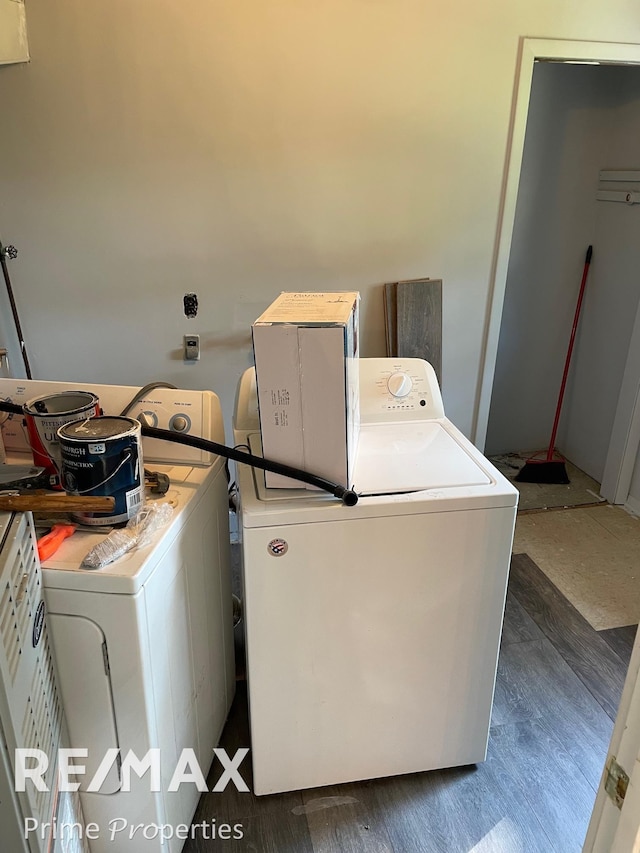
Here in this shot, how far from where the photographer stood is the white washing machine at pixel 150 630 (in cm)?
113

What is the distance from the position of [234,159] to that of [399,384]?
48.1 inches

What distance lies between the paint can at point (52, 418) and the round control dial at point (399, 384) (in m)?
0.81

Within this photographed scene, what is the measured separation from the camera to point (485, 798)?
1.63 metres

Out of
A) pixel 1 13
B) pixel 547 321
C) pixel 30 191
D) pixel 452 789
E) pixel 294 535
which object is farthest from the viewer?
pixel 547 321

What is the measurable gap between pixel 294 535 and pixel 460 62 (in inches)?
81.3

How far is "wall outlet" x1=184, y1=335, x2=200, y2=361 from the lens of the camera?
2539 mm

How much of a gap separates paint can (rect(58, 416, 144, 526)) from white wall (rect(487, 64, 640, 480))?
2.62 metres

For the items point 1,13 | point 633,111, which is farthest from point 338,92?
point 633,111

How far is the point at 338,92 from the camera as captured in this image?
2336mm

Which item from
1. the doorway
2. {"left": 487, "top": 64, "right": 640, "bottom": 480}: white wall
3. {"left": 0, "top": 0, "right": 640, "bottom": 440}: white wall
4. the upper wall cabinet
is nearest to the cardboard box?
{"left": 0, "top": 0, "right": 640, "bottom": 440}: white wall

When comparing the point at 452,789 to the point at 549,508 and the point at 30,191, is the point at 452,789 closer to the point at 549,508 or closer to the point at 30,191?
the point at 549,508

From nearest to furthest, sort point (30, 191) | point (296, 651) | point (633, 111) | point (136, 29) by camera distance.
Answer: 1. point (296, 651)
2. point (136, 29)
3. point (30, 191)
4. point (633, 111)

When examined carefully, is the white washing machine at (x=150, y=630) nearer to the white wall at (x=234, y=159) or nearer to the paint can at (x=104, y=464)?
the paint can at (x=104, y=464)

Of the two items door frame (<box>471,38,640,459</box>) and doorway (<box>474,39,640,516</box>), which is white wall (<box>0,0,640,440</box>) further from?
doorway (<box>474,39,640,516</box>)
